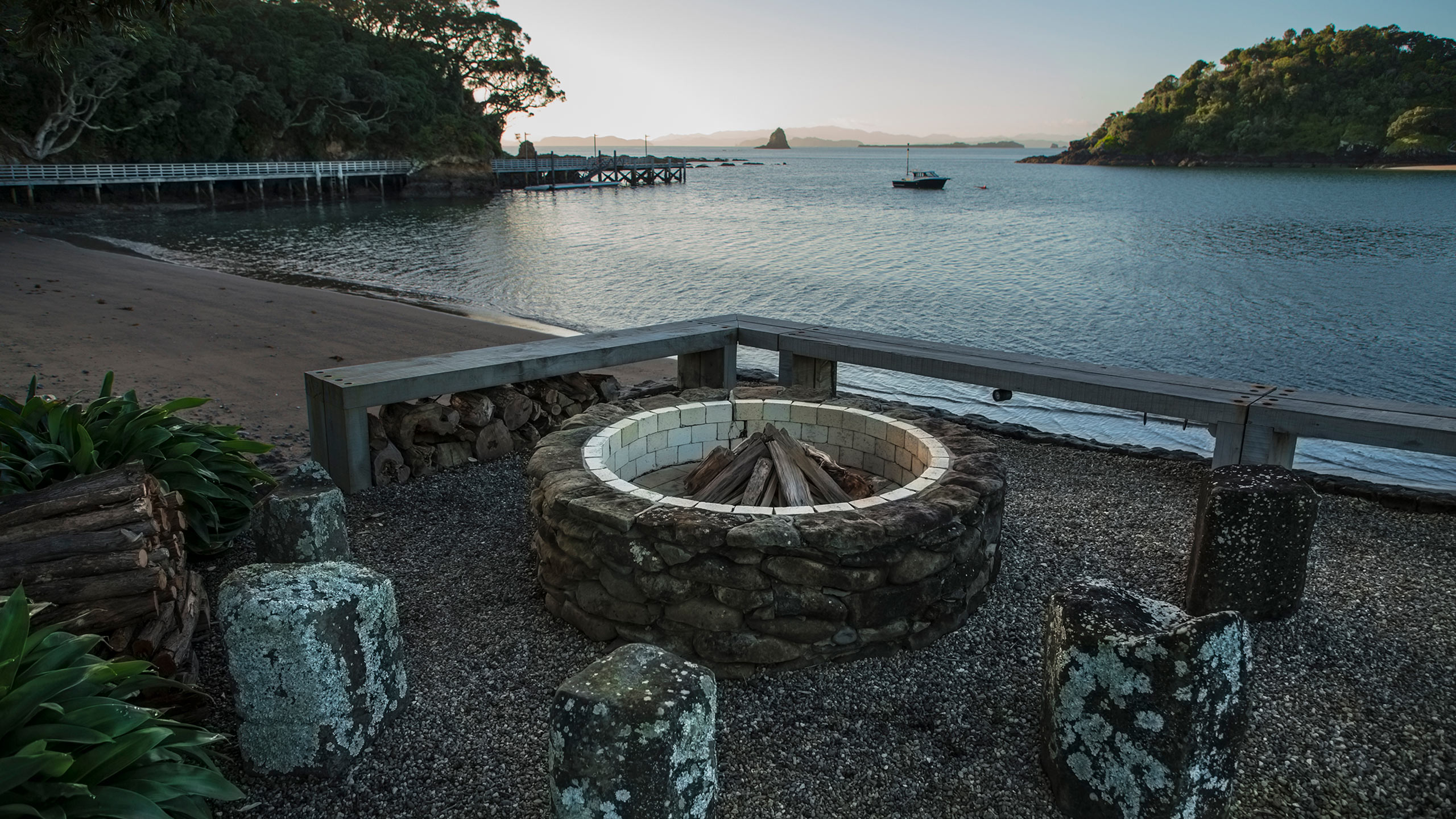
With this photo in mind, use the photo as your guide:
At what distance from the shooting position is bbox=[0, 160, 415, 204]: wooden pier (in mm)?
33969

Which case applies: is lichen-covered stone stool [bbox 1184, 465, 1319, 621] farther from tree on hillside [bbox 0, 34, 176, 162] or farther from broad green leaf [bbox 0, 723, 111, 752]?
tree on hillside [bbox 0, 34, 176, 162]

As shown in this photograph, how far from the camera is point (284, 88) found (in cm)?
4825

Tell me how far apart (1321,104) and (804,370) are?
94743 mm

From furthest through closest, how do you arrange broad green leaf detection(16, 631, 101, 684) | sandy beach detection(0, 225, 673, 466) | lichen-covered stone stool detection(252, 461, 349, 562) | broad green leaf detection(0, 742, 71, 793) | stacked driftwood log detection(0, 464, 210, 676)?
1. sandy beach detection(0, 225, 673, 466)
2. lichen-covered stone stool detection(252, 461, 349, 562)
3. stacked driftwood log detection(0, 464, 210, 676)
4. broad green leaf detection(16, 631, 101, 684)
5. broad green leaf detection(0, 742, 71, 793)

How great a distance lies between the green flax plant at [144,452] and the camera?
424cm

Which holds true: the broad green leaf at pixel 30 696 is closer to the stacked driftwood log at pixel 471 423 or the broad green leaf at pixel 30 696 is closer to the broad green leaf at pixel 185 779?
the broad green leaf at pixel 185 779

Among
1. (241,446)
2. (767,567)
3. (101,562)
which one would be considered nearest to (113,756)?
(101,562)

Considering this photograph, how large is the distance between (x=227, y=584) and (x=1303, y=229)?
43.0 m

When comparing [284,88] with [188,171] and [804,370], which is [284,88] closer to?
[188,171]

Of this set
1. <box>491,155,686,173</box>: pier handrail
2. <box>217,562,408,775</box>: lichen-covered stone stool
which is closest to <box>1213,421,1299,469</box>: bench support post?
<box>217,562,408,775</box>: lichen-covered stone stool

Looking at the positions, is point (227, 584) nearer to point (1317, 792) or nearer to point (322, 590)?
point (322, 590)

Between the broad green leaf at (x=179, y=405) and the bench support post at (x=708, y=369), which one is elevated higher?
the broad green leaf at (x=179, y=405)

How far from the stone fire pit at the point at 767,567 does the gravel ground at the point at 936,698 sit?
138mm

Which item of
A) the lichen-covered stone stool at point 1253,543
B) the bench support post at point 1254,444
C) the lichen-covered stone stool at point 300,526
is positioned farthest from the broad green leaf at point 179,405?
the bench support post at point 1254,444
